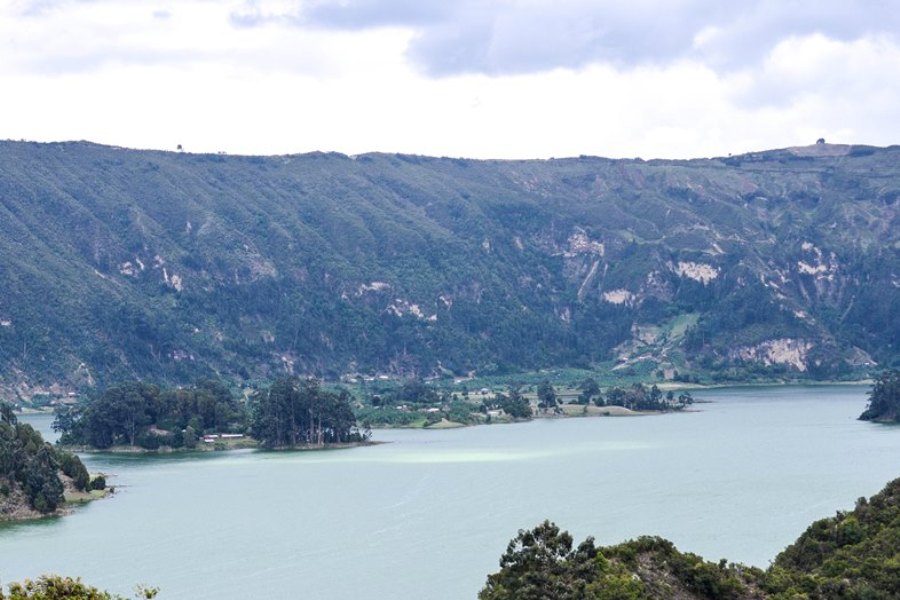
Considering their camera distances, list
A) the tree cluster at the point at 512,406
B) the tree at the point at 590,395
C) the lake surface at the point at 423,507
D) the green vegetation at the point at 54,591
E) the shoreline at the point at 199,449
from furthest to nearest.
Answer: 1. the tree at the point at 590,395
2. the tree cluster at the point at 512,406
3. the shoreline at the point at 199,449
4. the lake surface at the point at 423,507
5. the green vegetation at the point at 54,591

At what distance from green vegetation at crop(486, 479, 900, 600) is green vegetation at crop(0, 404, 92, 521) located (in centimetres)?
4719

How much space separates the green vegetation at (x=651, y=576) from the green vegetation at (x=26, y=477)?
4719 centimetres

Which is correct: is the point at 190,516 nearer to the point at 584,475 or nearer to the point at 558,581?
the point at 584,475

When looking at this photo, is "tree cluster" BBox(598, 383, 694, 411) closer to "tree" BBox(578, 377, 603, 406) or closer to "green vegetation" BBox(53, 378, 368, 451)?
"tree" BBox(578, 377, 603, 406)

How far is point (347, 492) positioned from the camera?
9444cm

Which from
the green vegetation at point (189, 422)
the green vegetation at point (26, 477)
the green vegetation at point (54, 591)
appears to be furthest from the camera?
the green vegetation at point (189, 422)

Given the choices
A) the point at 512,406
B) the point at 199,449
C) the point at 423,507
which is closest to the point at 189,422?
the point at 199,449

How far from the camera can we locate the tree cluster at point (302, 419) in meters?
130

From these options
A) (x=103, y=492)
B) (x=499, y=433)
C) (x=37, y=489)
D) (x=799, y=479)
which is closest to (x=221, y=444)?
(x=499, y=433)

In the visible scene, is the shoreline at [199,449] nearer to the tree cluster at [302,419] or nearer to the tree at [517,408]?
the tree cluster at [302,419]

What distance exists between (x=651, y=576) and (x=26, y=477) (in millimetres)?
52451

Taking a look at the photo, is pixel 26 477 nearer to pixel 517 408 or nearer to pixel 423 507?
pixel 423 507

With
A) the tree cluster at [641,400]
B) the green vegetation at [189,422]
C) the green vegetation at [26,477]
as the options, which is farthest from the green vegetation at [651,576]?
the tree cluster at [641,400]

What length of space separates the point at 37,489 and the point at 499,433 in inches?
2370
